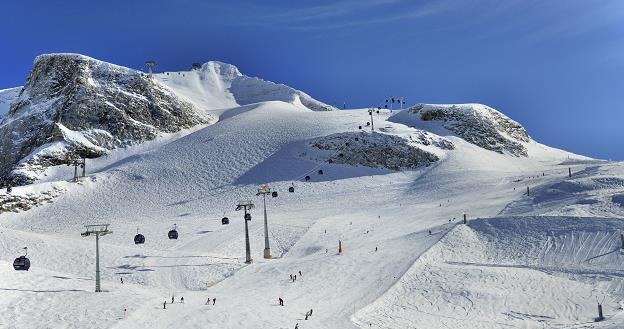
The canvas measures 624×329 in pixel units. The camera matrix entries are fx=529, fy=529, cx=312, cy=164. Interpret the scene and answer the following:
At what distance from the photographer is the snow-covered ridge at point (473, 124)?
339 feet

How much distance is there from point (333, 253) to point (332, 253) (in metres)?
0.12

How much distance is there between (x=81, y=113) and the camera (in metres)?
104

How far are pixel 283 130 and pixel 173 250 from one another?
182 ft

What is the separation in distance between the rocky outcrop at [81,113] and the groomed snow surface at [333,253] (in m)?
22.7

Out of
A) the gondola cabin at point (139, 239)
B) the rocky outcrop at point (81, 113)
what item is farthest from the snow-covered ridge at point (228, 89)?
the gondola cabin at point (139, 239)

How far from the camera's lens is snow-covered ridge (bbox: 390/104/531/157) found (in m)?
103

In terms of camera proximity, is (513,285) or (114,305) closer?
(114,305)

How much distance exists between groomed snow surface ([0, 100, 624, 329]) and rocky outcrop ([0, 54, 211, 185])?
74.4 feet

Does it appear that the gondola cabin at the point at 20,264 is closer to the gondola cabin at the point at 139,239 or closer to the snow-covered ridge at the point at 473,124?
the gondola cabin at the point at 139,239

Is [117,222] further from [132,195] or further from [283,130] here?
[283,130]

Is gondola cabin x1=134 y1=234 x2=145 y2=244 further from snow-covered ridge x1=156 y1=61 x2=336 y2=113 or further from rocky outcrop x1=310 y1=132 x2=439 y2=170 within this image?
snow-covered ridge x1=156 y1=61 x2=336 y2=113

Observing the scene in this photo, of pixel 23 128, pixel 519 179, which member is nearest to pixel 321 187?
pixel 519 179

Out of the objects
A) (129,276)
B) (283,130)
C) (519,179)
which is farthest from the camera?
(283,130)

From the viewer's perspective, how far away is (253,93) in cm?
17000
